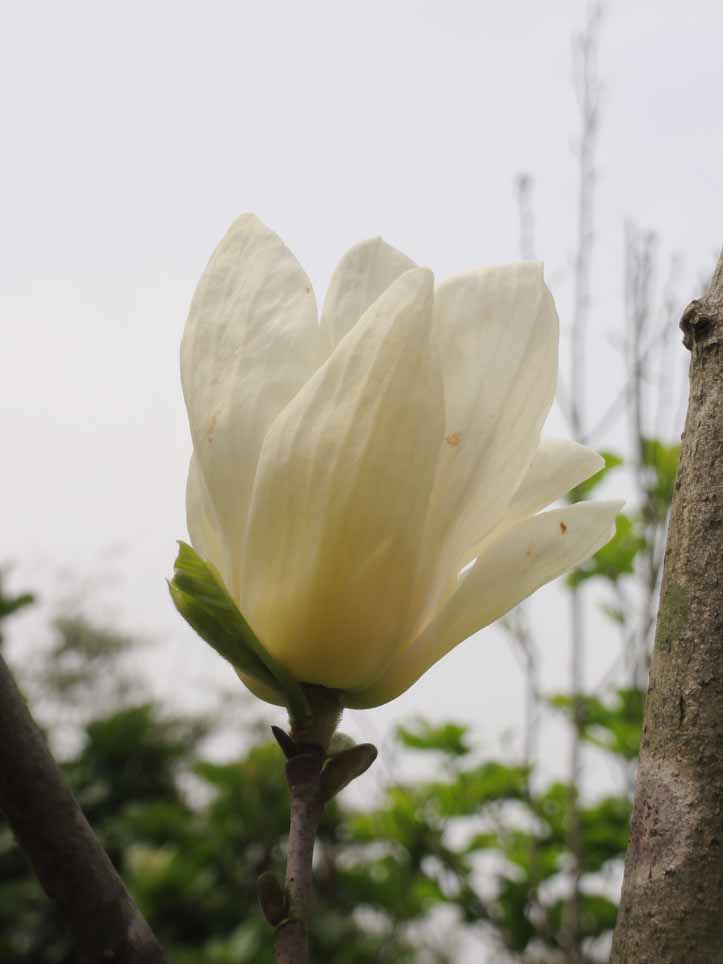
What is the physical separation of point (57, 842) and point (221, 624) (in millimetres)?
106

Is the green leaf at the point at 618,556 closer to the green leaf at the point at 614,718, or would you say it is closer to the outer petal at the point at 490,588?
the green leaf at the point at 614,718

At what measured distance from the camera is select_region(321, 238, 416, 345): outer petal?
1.70 feet

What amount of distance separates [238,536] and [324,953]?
2.91m

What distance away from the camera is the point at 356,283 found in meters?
0.52

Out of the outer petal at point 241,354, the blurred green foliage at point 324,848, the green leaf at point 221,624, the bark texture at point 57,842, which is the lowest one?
the bark texture at point 57,842

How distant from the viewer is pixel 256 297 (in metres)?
0.51

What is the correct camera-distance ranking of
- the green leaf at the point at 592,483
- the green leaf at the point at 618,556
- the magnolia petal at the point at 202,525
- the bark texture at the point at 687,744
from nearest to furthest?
the bark texture at the point at 687,744, the magnolia petal at the point at 202,525, the green leaf at the point at 592,483, the green leaf at the point at 618,556

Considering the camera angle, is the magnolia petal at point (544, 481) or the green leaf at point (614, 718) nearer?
the magnolia petal at point (544, 481)

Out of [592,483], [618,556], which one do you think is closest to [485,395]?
[592,483]

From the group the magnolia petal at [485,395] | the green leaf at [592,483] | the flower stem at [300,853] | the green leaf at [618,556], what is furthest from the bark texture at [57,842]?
the green leaf at [618,556]

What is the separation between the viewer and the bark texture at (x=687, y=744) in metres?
0.39

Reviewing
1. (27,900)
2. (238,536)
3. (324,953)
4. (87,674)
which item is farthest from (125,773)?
(87,674)

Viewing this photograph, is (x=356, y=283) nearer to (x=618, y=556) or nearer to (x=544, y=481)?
(x=544, y=481)

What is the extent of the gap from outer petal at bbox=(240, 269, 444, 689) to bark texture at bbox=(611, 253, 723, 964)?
0.35 ft
